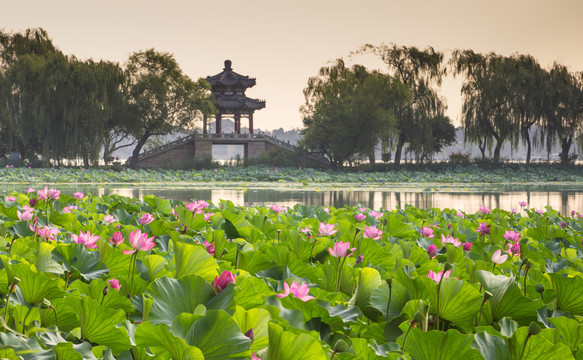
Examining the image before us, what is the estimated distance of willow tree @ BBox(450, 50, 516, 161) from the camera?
91.1 feet

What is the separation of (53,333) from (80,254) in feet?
2.15

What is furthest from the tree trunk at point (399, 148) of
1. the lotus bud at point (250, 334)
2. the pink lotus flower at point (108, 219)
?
the lotus bud at point (250, 334)

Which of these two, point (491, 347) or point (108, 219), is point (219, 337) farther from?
point (108, 219)

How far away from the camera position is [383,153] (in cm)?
3291

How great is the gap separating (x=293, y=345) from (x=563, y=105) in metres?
30.9

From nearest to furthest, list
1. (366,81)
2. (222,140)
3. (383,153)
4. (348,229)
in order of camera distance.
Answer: (348,229)
(366,81)
(383,153)
(222,140)

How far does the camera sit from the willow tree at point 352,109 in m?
27.7

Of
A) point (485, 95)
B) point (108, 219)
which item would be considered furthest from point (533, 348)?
point (485, 95)

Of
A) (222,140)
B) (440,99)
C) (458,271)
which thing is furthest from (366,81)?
(458,271)

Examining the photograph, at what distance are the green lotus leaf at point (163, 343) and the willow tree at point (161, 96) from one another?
A: 30503mm

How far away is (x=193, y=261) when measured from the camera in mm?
1496

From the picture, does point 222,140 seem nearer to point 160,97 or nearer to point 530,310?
point 160,97

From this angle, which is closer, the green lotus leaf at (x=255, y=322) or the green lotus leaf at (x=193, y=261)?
the green lotus leaf at (x=255, y=322)

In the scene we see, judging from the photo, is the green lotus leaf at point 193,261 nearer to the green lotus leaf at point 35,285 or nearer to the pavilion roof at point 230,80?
the green lotus leaf at point 35,285
